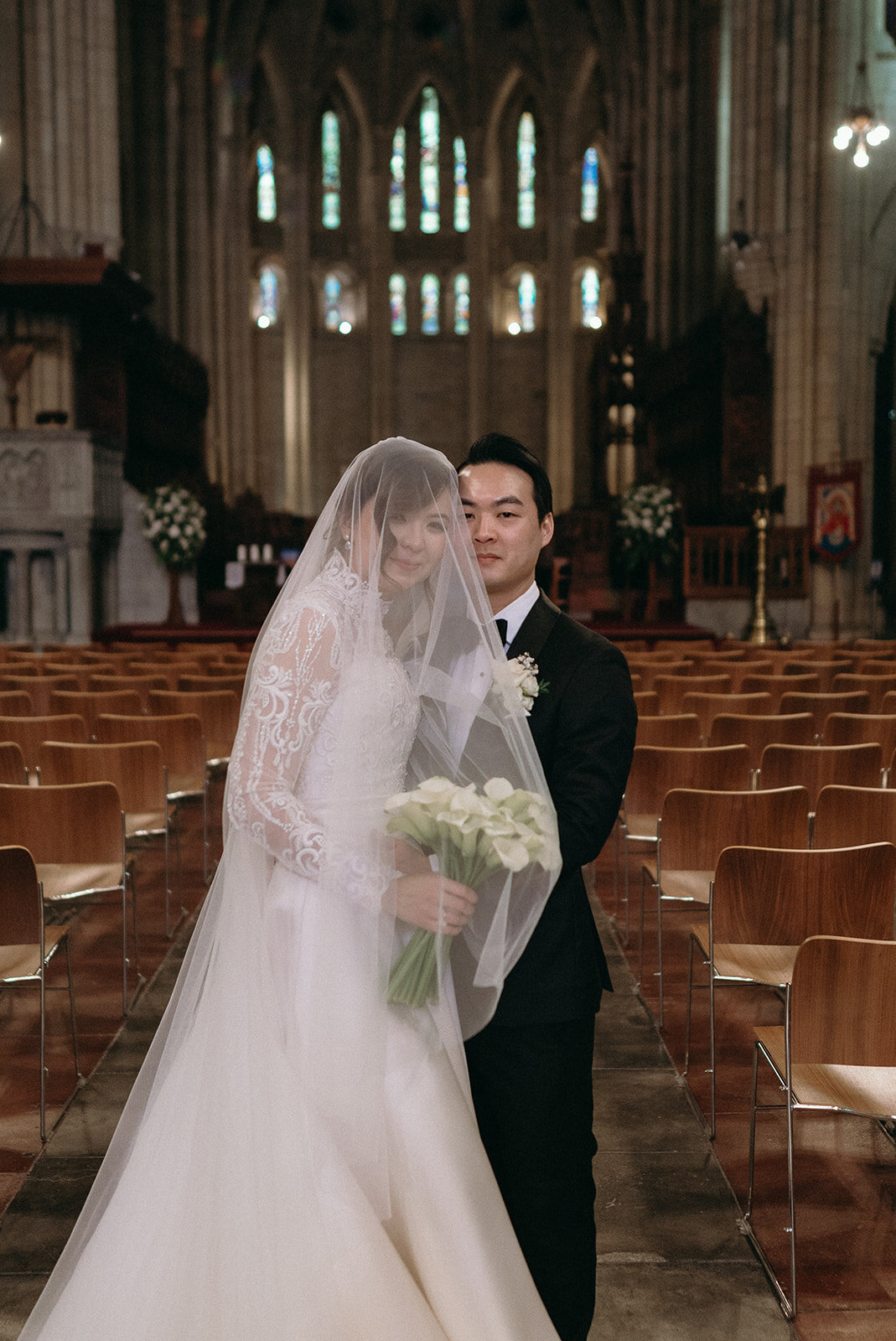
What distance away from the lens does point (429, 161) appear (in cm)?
2809

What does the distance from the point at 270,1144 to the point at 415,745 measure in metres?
0.68

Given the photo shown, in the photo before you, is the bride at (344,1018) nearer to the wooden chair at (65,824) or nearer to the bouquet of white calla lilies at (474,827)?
the bouquet of white calla lilies at (474,827)

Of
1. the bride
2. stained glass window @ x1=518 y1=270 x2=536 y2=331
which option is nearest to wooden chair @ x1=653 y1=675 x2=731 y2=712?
the bride

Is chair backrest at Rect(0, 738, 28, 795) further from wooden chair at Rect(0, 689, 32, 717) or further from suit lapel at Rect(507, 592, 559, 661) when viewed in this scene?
suit lapel at Rect(507, 592, 559, 661)

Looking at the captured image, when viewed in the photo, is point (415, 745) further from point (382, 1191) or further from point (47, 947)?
point (47, 947)

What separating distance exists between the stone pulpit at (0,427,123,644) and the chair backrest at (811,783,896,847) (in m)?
10.9

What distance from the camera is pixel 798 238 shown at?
600 inches

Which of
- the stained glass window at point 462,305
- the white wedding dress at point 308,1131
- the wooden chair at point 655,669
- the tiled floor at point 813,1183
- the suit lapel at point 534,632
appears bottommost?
the tiled floor at point 813,1183

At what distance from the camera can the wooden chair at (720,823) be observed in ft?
11.8

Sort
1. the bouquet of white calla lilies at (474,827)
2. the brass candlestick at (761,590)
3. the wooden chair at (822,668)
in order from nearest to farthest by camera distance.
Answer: the bouquet of white calla lilies at (474,827) < the wooden chair at (822,668) < the brass candlestick at (761,590)

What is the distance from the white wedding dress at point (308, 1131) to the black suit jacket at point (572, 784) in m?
0.16

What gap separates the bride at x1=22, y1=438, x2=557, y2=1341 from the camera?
5.93 ft

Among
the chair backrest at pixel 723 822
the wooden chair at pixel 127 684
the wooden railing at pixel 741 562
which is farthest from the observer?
the wooden railing at pixel 741 562

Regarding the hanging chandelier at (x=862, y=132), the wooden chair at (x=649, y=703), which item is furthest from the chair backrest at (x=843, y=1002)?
the hanging chandelier at (x=862, y=132)
